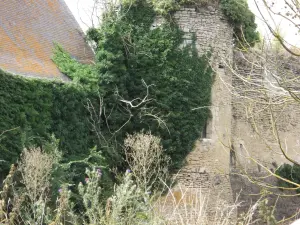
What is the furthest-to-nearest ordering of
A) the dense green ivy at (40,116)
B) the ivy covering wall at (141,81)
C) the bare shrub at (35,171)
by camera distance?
1. the ivy covering wall at (141,81)
2. the dense green ivy at (40,116)
3. the bare shrub at (35,171)

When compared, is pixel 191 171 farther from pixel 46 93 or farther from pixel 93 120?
pixel 46 93

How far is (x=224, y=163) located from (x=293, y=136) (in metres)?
5.32

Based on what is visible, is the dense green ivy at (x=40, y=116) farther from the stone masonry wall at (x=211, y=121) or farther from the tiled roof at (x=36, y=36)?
the stone masonry wall at (x=211, y=121)

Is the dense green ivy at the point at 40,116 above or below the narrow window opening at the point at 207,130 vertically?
above

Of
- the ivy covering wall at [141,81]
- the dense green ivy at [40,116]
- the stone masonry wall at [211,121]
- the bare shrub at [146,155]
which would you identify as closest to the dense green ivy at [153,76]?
the ivy covering wall at [141,81]

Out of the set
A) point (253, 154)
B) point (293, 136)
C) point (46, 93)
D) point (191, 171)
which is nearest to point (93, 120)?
point (46, 93)

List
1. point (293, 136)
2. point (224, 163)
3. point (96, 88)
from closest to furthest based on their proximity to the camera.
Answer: point (96, 88), point (224, 163), point (293, 136)

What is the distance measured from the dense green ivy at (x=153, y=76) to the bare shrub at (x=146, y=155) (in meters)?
0.48

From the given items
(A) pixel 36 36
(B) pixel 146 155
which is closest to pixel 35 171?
(B) pixel 146 155

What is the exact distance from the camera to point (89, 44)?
57.6 ft

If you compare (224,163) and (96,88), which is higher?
(96,88)

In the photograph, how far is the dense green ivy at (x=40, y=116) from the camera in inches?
481

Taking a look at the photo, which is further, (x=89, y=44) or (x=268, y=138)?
(x=268, y=138)

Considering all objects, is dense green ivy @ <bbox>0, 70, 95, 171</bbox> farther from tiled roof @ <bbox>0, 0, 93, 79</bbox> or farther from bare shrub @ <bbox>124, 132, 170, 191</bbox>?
bare shrub @ <bbox>124, 132, 170, 191</bbox>
